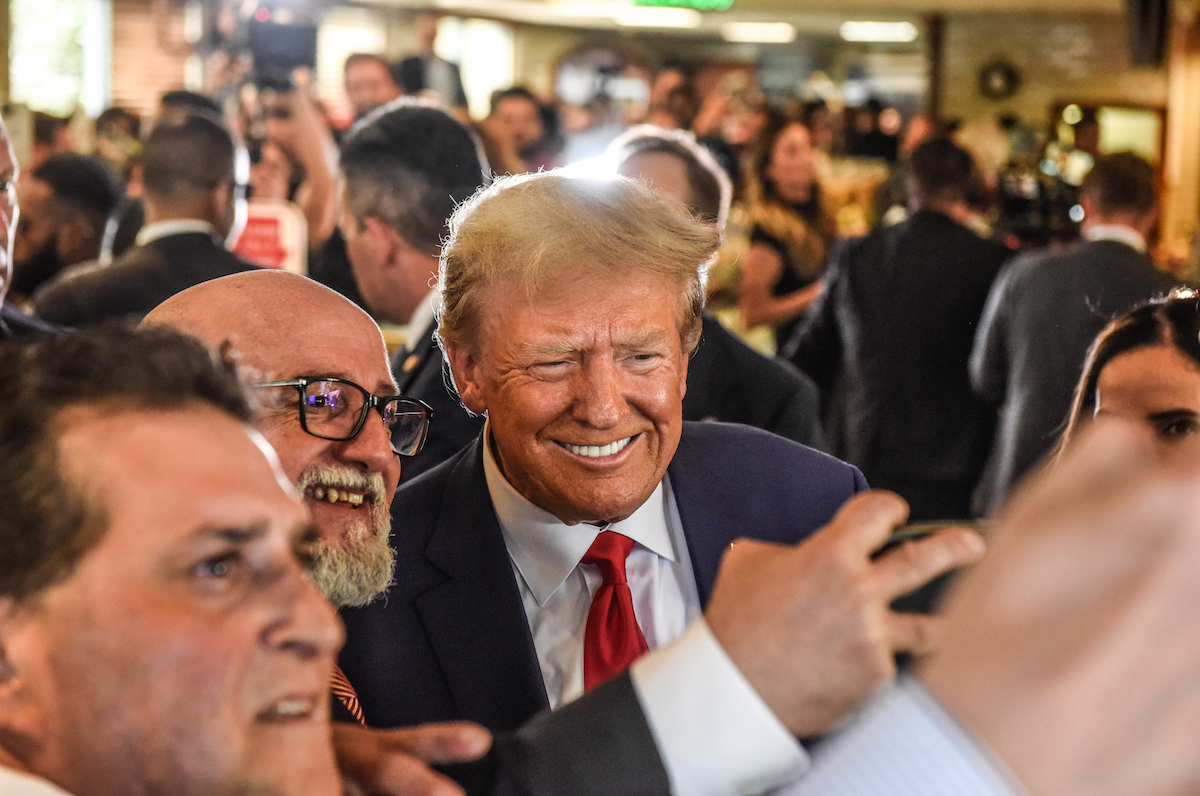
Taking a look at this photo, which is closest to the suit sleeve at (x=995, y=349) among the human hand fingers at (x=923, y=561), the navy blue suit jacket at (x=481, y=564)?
the navy blue suit jacket at (x=481, y=564)

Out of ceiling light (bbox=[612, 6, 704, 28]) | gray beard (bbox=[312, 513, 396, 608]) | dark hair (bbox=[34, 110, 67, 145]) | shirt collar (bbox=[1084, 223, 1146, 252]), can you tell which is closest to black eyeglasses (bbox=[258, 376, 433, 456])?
gray beard (bbox=[312, 513, 396, 608])

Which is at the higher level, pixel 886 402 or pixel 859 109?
pixel 859 109

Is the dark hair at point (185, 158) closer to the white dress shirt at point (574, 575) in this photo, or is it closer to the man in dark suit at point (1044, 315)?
the white dress shirt at point (574, 575)

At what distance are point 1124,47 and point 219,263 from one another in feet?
38.9

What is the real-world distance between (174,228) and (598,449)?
6.50ft

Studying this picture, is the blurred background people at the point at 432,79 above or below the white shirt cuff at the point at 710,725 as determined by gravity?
above

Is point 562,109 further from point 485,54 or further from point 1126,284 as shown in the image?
point 1126,284

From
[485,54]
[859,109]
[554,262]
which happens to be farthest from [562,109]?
[554,262]

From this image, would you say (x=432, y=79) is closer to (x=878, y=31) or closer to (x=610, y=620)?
(x=610, y=620)

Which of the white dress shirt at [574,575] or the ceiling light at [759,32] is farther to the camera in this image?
the ceiling light at [759,32]

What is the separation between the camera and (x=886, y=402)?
3688 mm

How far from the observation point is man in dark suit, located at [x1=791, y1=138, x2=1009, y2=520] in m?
3.67

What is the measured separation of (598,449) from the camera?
5.01ft

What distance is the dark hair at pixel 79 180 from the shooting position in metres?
3.94
